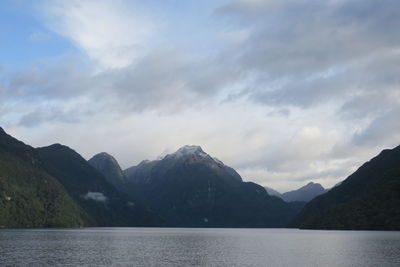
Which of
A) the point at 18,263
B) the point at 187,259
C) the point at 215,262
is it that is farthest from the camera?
the point at 187,259

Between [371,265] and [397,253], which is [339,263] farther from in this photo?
[397,253]

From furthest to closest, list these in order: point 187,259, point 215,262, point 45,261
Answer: point 187,259
point 215,262
point 45,261

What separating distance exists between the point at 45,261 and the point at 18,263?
8738 millimetres

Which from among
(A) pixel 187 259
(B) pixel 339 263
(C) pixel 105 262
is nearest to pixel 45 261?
(C) pixel 105 262

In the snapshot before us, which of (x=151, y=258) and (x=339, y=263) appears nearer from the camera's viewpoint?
(x=339, y=263)

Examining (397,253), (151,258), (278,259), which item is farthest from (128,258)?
(397,253)

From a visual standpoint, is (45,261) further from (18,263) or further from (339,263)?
(339,263)

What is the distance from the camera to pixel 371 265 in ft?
390

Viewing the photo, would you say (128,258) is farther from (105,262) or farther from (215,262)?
(215,262)

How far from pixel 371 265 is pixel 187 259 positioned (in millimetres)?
51498

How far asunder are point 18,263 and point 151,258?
38736mm

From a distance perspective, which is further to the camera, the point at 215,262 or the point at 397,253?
the point at 397,253

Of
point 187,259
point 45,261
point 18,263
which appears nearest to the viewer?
point 18,263

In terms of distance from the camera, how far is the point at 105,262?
408 ft
